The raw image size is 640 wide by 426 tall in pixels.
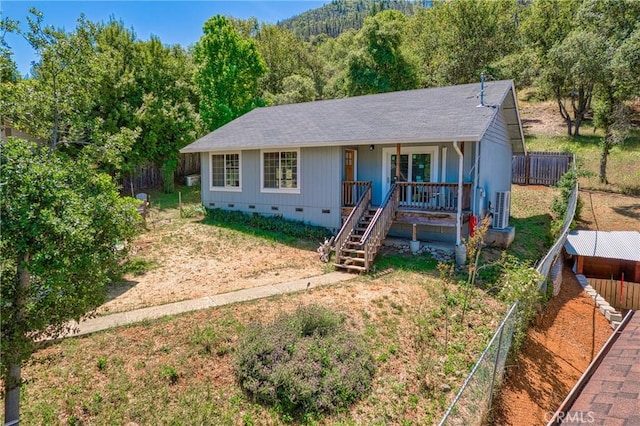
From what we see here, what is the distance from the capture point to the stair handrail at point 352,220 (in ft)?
31.3

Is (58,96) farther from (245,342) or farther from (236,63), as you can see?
(236,63)

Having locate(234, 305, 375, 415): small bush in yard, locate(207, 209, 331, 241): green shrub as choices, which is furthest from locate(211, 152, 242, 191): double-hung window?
locate(234, 305, 375, 415): small bush in yard

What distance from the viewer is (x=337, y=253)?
9.41 m

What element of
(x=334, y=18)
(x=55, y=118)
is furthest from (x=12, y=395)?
(x=334, y=18)

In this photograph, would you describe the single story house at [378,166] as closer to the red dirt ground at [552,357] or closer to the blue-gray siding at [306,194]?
the blue-gray siding at [306,194]

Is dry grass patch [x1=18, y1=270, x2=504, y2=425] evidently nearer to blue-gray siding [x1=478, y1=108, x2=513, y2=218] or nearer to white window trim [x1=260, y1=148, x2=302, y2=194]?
blue-gray siding [x1=478, y1=108, x2=513, y2=218]

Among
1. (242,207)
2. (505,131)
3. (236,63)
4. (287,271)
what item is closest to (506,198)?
(505,131)

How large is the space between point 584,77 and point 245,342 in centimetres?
2295

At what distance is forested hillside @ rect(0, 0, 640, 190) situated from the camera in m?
4.19

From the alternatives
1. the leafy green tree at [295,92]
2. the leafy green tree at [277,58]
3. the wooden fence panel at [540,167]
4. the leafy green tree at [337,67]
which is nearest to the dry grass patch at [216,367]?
the wooden fence panel at [540,167]

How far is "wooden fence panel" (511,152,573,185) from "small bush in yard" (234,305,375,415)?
17.0m

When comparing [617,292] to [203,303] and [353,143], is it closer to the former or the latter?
[353,143]

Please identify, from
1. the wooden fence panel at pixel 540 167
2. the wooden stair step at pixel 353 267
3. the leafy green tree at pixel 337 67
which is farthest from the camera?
the leafy green tree at pixel 337 67

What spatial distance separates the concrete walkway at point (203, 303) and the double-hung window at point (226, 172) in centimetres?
673
